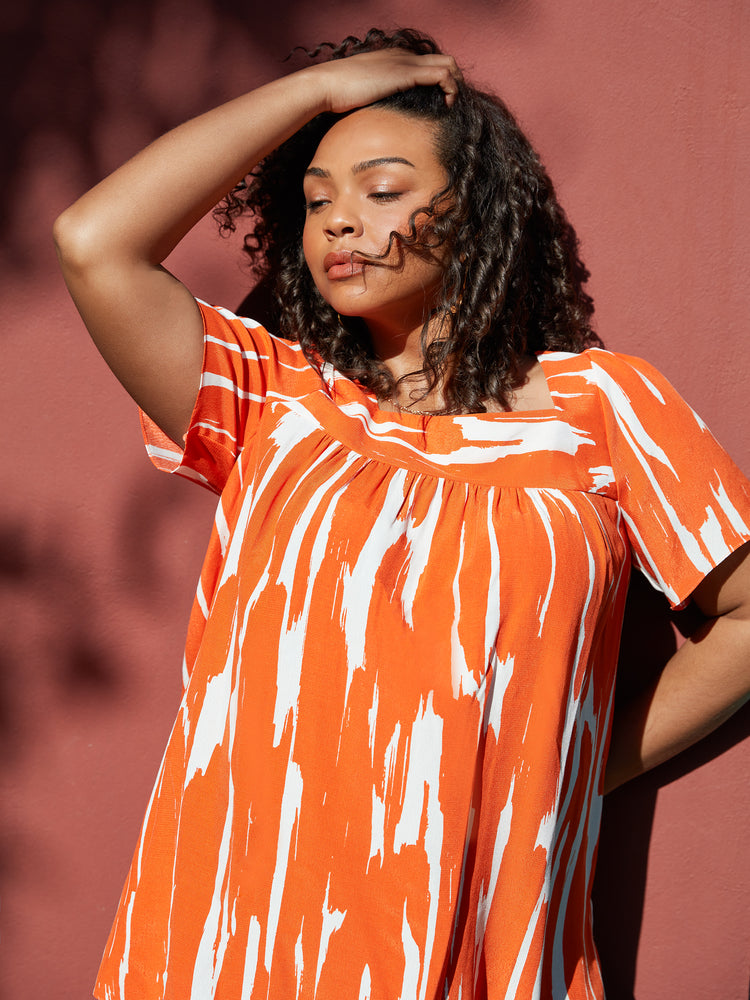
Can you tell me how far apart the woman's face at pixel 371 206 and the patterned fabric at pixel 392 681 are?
0.56ft

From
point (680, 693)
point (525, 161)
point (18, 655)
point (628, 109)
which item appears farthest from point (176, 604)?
point (628, 109)

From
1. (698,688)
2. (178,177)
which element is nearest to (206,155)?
(178,177)

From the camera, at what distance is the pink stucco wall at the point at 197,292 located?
164cm

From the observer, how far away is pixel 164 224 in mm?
1200

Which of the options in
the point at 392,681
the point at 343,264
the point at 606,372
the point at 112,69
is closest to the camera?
the point at 392,681

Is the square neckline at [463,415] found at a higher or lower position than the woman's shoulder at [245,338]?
lower

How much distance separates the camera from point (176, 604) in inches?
66.1

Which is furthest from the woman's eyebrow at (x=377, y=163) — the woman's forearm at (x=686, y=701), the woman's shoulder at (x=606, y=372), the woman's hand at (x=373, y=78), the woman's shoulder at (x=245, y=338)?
the woman's forearm at (x=686, y=701)

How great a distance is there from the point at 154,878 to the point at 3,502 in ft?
2.69

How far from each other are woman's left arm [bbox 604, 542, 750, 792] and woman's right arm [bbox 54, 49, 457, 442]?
96 centimetres

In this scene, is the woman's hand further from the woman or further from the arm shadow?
the arm shadow

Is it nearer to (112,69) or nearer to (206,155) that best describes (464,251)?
(206,155)

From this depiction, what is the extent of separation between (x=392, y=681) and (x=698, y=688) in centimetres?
65

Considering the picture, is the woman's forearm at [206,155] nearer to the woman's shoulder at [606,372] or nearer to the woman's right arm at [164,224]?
the woman's right arm at [164,224]
